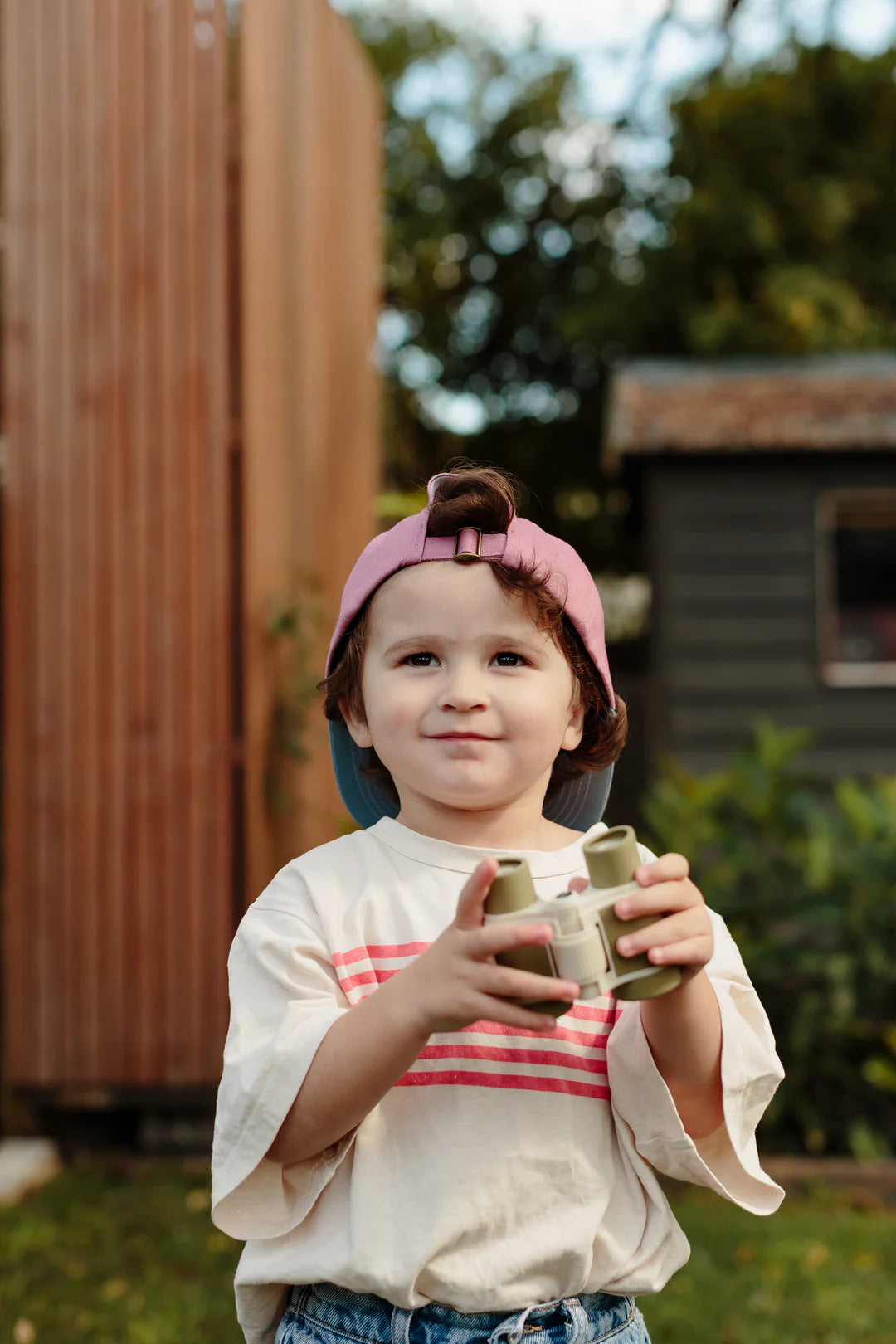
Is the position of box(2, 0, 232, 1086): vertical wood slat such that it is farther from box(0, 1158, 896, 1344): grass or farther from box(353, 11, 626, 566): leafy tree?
box(353, 11, 626, 566): leafy tree

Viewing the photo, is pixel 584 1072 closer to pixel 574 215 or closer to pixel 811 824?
pixel 811 824

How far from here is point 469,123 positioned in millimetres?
21000

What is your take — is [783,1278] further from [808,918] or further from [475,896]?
[475,896]

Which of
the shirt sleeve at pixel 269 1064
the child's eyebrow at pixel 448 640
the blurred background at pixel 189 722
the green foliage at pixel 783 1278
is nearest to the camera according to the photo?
the shirt sleeve at pixel 269 1064

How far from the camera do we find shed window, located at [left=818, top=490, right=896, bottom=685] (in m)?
9.53

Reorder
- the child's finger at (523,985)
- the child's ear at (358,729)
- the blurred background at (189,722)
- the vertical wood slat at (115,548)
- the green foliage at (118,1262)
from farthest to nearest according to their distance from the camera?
the vertical wood slat at (115,548), the blurred background at (189,722), the green foliage at (118,1262), the child's ear at (358,729), the child's finger at (523,985)

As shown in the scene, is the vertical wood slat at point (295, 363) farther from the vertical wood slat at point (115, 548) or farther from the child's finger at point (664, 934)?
the child's finger at point (664, 934)

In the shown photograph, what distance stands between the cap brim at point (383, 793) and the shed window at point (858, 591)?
26.5 ft

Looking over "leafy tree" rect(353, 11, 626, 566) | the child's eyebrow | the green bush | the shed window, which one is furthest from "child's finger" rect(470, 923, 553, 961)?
"leafy tree" rect(353, 11, 626, 566)

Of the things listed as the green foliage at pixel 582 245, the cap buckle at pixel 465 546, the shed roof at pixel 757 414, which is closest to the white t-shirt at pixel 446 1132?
the cap buckle at pixel 465 546

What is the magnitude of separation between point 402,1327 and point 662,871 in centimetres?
56

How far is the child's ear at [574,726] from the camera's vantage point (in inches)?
64.2

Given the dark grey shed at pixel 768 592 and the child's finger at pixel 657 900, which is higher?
the child's finger at pixel 657 900

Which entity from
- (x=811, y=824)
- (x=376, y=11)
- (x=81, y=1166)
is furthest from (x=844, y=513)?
(x=376, y=11)
